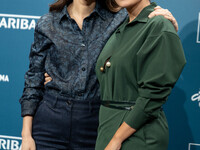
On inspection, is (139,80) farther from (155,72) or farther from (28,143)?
(28,143)

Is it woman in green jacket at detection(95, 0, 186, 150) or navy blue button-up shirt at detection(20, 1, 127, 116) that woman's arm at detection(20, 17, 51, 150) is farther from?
woman in green jacket at detection(95, 0, 186, 150)

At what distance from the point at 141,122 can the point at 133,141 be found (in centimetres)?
8

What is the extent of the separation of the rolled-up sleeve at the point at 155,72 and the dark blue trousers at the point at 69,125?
35 cm

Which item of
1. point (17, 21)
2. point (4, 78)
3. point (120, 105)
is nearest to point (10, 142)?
point (4, 78)

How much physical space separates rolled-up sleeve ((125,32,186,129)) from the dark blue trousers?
0.35 m

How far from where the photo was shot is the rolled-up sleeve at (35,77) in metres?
1.53

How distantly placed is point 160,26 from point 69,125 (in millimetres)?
592

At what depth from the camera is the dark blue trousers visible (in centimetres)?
143

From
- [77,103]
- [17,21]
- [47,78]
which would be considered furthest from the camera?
[17,21]

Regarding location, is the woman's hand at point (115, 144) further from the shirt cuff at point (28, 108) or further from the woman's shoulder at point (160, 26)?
the shirt cuff at point (28, 108)

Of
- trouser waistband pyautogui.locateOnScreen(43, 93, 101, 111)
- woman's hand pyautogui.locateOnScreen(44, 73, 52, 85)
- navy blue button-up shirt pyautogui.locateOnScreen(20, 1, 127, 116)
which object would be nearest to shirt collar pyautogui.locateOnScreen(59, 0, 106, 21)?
navy blue button-up shirt pyautogui.locateOnScreen(20, 1, 127, 116)

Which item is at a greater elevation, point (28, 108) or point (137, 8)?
point (137, 8)

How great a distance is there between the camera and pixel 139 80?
1.14m

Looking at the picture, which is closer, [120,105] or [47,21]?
[120,105]
